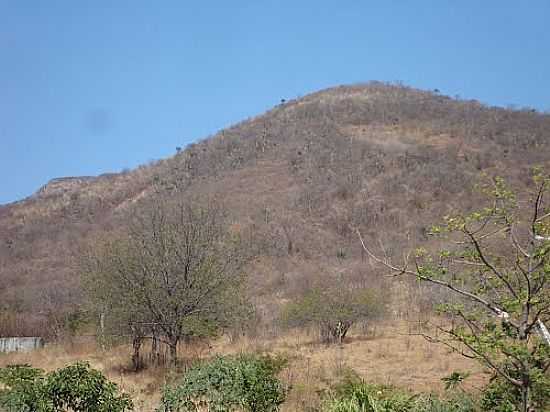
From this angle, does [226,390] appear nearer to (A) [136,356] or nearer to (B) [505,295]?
(B) [505,295]

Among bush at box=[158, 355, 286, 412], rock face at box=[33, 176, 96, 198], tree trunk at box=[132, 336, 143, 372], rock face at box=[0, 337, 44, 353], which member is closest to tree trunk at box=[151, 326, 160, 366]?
tree trunk at box=[132, 336, 143, 372]

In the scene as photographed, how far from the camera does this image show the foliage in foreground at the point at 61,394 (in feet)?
23.6

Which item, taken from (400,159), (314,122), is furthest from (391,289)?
(314,122)

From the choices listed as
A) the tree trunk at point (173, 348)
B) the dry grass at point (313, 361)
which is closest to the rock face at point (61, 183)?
the dry grass at point (313, 361)

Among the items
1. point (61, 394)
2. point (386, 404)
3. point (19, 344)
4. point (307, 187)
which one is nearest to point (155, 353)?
point (19, 344)

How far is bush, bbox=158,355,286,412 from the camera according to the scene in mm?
7648

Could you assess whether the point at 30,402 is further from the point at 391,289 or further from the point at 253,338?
the point at 391,289

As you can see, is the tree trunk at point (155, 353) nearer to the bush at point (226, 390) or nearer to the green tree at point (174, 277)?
the green tree at point (174, 277)

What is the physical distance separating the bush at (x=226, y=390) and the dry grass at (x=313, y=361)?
1.59m

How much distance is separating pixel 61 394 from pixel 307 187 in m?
40.0

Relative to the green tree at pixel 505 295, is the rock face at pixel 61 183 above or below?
above

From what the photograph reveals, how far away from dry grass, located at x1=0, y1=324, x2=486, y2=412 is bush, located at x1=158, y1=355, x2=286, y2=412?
1590mm

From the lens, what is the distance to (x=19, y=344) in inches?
880

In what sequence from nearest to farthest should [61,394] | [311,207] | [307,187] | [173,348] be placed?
1. [61,394]
2. [173,348]
3. [311,207]
4. [307,187]
